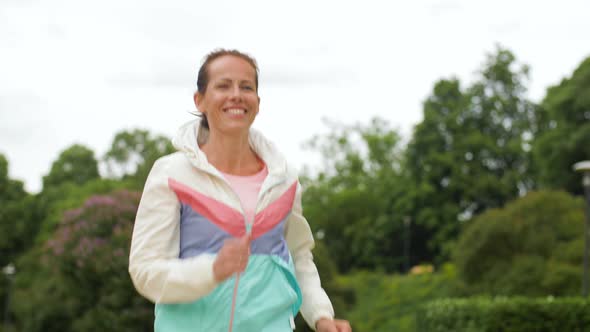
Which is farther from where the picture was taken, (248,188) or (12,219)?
(12,219)

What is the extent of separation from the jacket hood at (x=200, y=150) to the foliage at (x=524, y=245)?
1225 inches

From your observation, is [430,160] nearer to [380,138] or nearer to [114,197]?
[380,138]

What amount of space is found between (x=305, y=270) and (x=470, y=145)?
2140 inches

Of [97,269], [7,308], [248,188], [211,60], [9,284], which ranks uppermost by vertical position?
[211,60]

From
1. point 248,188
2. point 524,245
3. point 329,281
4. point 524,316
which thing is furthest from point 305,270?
point 524,245

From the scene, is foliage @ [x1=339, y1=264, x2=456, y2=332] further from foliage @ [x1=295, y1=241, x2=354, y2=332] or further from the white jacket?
the white jacket

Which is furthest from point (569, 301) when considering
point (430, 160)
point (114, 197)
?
point (430, 160)

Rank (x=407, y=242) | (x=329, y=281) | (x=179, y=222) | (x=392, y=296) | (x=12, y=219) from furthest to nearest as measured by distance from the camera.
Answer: (x=407, y=242) → (x=12, y=219) → (x=392, y=296) → (x=329, y=281) → (x=179, y=222)

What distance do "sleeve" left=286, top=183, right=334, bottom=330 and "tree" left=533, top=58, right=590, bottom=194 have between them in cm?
4412

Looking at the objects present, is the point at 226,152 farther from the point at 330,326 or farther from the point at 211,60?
the point at 330,326

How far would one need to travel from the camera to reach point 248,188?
350 cm

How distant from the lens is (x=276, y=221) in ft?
11.5

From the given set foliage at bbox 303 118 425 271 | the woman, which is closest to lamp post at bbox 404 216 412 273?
foliage at bbox 303 118 425 271

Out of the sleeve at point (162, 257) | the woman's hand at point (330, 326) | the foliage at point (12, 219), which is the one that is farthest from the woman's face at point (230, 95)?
the foliage at point (12, 219)
